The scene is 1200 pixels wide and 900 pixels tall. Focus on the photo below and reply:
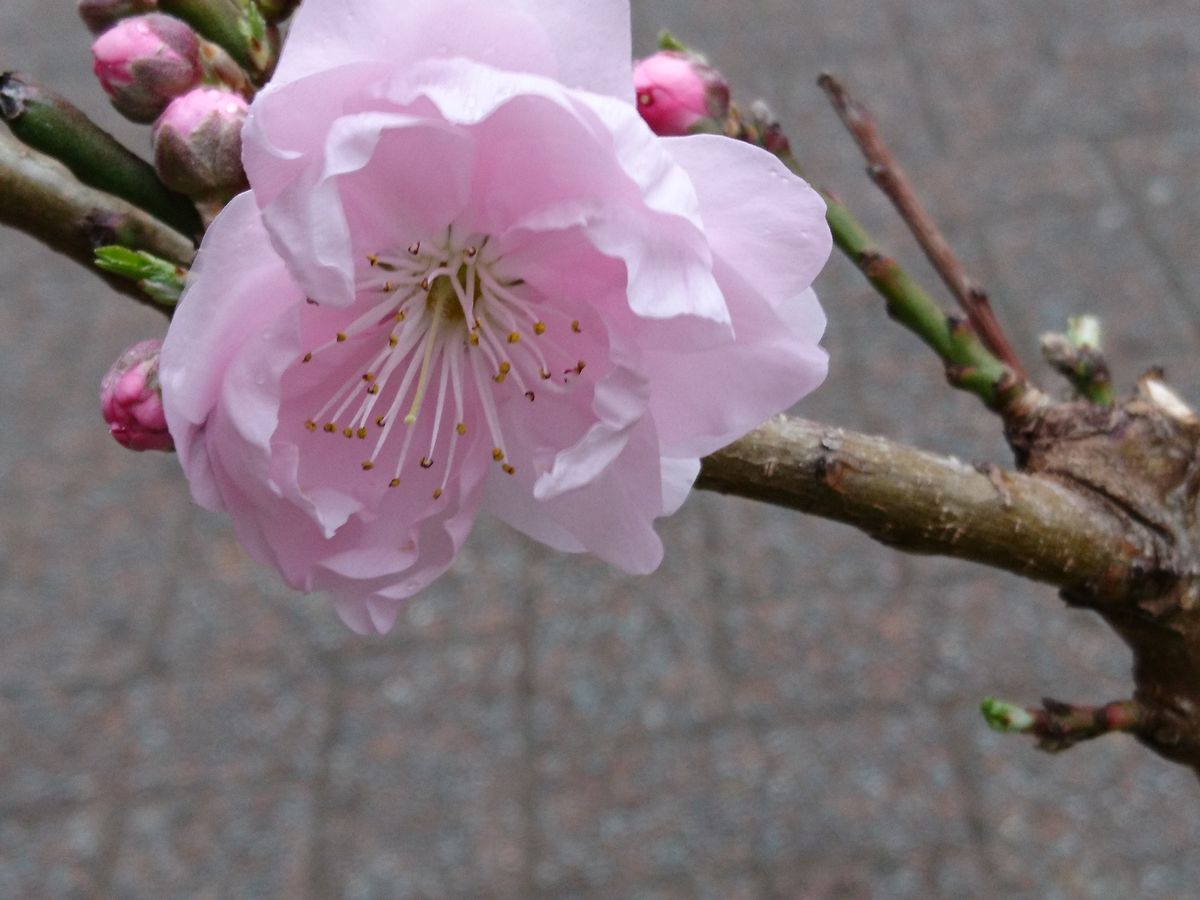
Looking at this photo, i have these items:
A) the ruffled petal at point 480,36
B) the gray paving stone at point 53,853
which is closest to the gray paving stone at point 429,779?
the gray paving stone at point 53,853

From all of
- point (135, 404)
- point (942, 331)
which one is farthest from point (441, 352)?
point (942, 331)

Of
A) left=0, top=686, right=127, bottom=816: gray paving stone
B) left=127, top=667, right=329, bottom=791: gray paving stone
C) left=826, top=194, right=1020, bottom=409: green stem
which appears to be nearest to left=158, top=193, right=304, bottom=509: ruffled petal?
left=826, top=194, right=1020, bottom=409: green stem

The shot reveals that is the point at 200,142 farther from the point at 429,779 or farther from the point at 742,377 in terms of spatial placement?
the point at 429,779

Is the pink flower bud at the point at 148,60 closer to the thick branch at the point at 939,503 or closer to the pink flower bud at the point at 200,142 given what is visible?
the pink flower bud at the point at 200,142

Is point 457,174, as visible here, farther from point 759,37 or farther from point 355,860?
point 759,37

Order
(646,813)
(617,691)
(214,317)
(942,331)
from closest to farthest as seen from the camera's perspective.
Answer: (214,317) → (942,331) → (646,813) → (617,691)
